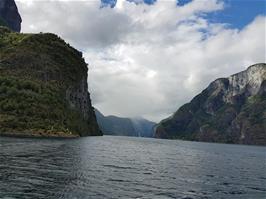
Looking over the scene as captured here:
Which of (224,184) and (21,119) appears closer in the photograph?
(224,184)

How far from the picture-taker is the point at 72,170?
210 ft

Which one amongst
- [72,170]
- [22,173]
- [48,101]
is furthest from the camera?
[48,101]

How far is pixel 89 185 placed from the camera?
2010 inches

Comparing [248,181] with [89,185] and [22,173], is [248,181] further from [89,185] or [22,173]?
[22,173]

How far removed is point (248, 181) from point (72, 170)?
1252 inches

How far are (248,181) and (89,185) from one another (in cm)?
3360

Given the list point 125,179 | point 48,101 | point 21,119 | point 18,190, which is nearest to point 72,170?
point 125,179

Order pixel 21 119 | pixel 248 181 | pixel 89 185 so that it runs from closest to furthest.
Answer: pixel 89 185 < pixel 248 181 < pixel 21 119

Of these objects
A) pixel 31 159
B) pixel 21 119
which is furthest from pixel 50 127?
pixel 31 159

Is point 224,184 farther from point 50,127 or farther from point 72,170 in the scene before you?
point 50,127

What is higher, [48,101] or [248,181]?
[48,101]

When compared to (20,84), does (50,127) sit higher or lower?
lower

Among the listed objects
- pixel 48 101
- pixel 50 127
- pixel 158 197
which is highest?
pixel 48 101

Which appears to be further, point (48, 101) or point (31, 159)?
point (48, 101)
